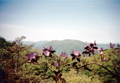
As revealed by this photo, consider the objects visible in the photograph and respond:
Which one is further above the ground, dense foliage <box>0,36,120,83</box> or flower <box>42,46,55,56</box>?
flower <box>42,46,55,56</box>

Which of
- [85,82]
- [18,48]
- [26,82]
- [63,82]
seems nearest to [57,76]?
[63,82]

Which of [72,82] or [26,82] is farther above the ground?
[26,82]

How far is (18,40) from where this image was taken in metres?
7.92

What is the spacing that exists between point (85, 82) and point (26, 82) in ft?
20.0

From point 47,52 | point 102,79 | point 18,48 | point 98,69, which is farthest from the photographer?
point 98,69

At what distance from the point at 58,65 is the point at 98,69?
12.5 meters

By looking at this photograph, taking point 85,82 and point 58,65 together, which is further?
point 85,82

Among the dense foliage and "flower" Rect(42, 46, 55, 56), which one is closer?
the dense foliage

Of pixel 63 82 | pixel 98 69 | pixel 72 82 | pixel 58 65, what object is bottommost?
pixel 72 82

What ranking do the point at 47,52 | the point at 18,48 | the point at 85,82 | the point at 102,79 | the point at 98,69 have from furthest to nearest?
the point at 98,69 → the point at 102,79 → the point at 85,82 → the point at 18,48 → the point at 47,52

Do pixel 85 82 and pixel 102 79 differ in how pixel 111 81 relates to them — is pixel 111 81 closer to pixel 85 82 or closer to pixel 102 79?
pixel 102 79

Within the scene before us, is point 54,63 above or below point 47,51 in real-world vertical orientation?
below

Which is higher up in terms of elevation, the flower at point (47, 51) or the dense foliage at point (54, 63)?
the flower at point (47, 51)

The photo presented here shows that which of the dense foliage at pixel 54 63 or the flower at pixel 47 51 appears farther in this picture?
the flower at pixel 47 51
